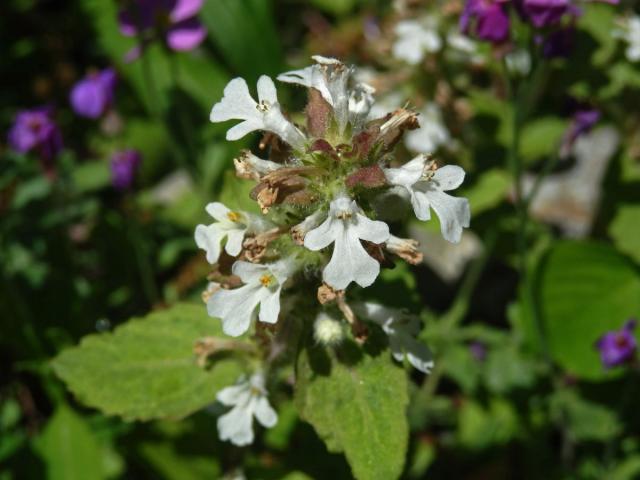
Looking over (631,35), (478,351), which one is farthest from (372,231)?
(478,351)

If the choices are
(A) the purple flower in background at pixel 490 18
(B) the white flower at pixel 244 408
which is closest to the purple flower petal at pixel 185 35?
(A) the purple flower in background at pixel 490 18

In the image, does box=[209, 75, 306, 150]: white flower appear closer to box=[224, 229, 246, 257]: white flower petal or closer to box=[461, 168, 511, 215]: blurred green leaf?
box=[224, 229, 246, 257]: white flower petal

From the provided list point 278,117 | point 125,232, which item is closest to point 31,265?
point 125,232

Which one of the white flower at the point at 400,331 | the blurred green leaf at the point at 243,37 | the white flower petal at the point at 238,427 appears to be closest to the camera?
the white flower at the point at 400,331

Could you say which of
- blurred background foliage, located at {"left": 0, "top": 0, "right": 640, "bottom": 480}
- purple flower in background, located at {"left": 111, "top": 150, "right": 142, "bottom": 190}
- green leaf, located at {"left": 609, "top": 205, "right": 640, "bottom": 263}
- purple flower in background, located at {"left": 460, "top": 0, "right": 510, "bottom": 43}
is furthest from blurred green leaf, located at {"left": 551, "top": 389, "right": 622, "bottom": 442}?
purple flower in background, located at {"left": 111, "top": 150, "right": 142, "bottom": 190}

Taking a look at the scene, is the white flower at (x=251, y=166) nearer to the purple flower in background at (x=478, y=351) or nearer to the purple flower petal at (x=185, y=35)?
the purple flower petal at (x=185, y=35)

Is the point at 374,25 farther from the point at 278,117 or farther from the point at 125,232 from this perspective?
the point at 278,117
